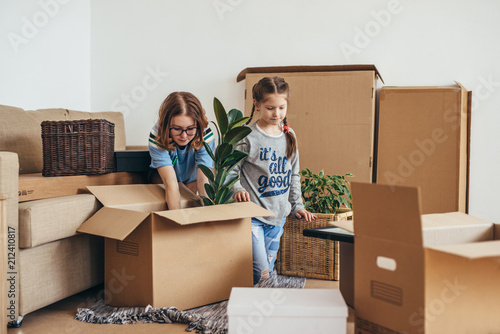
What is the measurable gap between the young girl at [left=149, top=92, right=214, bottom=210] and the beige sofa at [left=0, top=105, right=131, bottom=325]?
0.33 m

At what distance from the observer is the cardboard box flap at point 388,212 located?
1003 mm

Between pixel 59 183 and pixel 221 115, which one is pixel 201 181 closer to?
pixel 221 115

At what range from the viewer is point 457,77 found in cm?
281

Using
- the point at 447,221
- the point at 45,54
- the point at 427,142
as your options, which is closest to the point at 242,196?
the point at 447,221

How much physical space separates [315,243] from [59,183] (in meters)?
1.21

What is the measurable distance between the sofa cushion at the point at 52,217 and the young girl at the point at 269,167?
68cm

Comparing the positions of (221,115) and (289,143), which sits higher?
(221,115)

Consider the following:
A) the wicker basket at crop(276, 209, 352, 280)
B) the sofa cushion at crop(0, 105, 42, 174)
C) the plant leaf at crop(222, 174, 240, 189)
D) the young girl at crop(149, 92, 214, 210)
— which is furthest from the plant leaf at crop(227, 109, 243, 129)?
the sofa cushion at crop(0, 105, 42, 174)

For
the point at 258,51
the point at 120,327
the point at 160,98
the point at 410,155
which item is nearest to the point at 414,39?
the point at 410,155

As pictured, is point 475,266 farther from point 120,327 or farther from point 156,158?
point 156,158

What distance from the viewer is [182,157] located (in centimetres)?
213

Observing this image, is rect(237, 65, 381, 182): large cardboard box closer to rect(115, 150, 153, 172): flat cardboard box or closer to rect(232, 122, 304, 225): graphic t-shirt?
rect(232, 122, 304, 225): graphic t-shirt

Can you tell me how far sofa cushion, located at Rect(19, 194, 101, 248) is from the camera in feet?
4.85

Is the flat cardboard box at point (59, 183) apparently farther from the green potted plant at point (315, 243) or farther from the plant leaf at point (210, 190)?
the green potted plant at point (315, 243)
